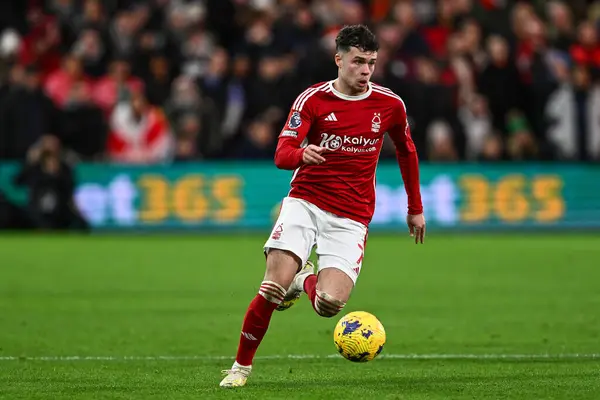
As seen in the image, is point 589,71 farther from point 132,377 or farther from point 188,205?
point 132,377

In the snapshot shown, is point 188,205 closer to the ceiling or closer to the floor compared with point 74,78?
closer to the floor

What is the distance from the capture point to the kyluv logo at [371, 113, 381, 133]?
841 centimetres

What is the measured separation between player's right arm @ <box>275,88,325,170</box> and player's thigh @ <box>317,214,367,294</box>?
63 cm

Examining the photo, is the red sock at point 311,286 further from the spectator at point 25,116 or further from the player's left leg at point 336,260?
the spectator at point 25,116

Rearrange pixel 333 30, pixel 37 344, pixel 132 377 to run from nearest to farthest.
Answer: pixel 132 377 → pixel 37 344 → pixel 333 30

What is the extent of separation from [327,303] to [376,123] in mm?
1245

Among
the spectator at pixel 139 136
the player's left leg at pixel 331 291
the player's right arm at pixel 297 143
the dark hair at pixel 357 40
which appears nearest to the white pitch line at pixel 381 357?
the player's left leg at pixel 331 291

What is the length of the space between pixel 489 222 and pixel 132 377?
44.1 ft

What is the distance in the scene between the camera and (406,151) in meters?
8.72

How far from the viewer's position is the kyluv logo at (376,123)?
8.41 meters

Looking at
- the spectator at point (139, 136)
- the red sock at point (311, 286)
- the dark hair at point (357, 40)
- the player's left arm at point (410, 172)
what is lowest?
the spectator at point (139, 136)

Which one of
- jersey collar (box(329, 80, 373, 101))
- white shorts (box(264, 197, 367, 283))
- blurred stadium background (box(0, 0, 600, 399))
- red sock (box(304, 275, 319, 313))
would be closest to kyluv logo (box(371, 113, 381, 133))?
jersey collar (box(329, 80, 373, 101))

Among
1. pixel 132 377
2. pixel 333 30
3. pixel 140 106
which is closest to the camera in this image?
pixel 132 377

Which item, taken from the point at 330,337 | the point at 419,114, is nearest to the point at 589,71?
the point at 419,114
